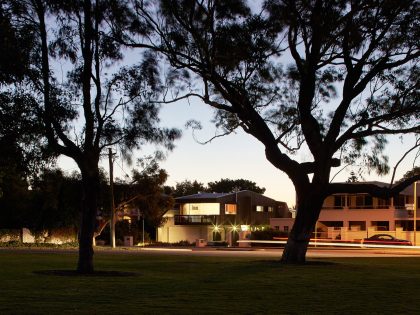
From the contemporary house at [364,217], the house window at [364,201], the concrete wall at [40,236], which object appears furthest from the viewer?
the house window at [364,201]

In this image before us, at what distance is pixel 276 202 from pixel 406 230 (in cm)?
2256

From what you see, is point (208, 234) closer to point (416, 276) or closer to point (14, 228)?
point (14, 228)

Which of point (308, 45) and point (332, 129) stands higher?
point (308, 45)

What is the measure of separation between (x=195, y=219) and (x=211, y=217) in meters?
1.79

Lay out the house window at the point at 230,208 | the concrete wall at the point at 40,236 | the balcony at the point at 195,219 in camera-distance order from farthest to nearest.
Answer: the house window at the point at 230,208 → the balcony at the point at 195,219 → the concrete wall at the point at 40,236

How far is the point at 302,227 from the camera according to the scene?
3092 cm

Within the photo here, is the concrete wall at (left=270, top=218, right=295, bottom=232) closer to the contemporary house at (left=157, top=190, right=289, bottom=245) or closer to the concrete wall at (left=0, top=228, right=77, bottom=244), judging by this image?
the contemporary house at (left=157, top=190, right=289, bottom=245)

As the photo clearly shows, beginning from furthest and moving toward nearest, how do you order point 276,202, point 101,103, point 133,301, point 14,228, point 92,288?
1. point 276,202
2. point 14,228
3. point 101,103
4. point 92,288
5. point 133,301

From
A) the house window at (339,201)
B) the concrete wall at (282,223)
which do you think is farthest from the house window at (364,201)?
the concrete wall at (282,223)

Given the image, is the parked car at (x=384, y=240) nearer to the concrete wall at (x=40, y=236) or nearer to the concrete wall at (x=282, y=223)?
the concrete wall at (x=282, y=223)

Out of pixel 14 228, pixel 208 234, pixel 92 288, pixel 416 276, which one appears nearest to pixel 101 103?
pixel 92 288

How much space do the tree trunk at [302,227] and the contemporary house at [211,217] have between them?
45.5 metres

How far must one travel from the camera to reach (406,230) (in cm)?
7719

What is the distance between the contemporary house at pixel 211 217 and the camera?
81812mm
